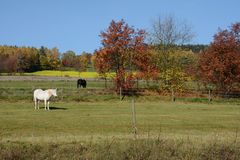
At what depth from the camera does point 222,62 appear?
151ft

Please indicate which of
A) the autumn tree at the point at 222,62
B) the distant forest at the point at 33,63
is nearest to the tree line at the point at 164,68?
the autumn tree at the point at 222,62

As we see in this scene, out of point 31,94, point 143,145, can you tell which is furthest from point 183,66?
point 143,145

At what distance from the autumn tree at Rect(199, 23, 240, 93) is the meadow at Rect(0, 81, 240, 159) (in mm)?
4699

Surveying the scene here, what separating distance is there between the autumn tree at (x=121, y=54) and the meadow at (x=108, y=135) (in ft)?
14.0

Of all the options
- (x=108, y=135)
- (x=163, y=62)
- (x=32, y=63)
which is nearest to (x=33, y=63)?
(x=32, y=63)

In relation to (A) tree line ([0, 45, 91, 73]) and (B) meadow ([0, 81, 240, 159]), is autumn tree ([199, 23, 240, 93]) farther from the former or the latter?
(A) tree line ([0, 45, 91, 73])

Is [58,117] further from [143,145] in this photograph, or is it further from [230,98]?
[230,98]

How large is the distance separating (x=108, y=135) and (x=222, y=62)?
32353 millimetres

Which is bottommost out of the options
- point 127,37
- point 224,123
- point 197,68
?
point 224,123

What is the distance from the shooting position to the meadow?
34.3 ft

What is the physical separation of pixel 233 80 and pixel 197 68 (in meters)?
5.16

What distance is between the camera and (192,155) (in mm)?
10406

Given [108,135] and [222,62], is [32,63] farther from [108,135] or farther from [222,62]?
[108,135]

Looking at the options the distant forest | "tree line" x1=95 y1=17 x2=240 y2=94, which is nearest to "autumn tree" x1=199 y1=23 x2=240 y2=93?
"tree line" x1=95 y1=17 x2=240 y2=94
